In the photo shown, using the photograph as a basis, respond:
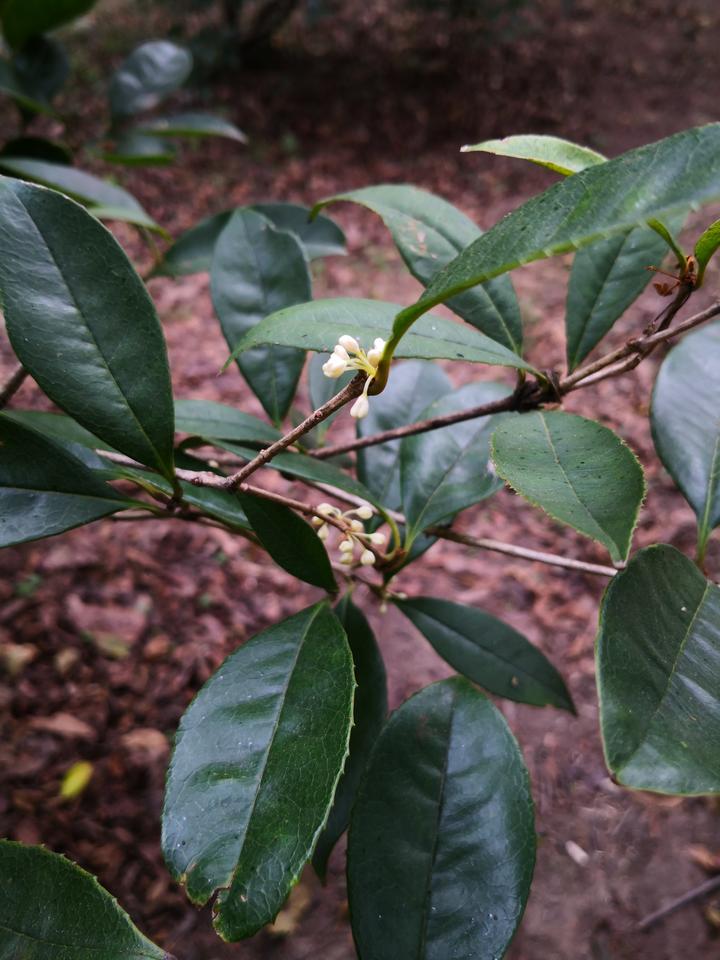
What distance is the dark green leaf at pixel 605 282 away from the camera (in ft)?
2.67

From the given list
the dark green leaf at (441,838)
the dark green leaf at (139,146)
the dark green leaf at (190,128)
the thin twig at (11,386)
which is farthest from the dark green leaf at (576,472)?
the dark green leaf at (139,146)

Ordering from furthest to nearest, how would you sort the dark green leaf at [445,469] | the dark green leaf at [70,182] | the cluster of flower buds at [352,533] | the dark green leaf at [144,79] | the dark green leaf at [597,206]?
1. the dark green leaf at [144,79]
2. the dark green leaf at [70,182]
3. the dark green leaf at [445,469]
4. the cluster of flower buds at [352,533]
5. the dark green leaf at [597,206]

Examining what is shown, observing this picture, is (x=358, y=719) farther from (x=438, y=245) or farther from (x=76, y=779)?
(x=76, y=779)

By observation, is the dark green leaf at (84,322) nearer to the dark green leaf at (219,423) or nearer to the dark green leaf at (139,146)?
the dark green leaf at (219,423)

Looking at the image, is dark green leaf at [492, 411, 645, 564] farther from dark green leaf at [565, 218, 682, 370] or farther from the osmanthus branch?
dark green leaf at [565, 218, 682, 370]

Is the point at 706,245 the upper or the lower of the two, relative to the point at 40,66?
upper

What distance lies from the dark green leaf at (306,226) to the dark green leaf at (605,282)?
460 mm

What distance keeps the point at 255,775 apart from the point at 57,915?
198 millimetres

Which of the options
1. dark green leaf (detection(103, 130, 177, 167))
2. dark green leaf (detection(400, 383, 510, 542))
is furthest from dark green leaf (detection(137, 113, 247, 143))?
dark green leaf (detection(400, 383, 510, 542))

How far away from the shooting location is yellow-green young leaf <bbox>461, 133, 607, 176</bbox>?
58cm

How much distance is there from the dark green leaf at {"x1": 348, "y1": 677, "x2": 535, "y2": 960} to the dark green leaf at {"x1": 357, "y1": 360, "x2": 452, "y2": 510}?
361 mm

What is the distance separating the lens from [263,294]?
91cm

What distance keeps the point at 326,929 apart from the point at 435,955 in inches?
30.6

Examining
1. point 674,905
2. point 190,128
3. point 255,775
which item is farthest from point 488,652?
point 190,128
